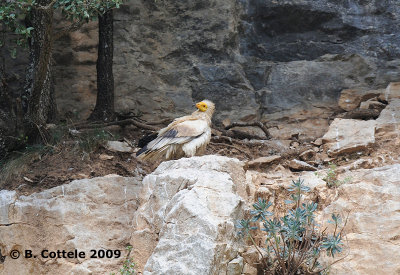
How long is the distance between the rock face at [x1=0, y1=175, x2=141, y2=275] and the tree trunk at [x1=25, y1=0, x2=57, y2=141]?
3.99 feet

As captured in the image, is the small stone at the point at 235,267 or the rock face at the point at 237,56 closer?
the small stone at the point at 235,267

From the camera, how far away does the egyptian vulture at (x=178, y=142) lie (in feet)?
23.0

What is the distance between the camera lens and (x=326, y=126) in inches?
368

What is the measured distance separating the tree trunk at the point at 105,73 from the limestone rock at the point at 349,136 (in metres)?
3.41

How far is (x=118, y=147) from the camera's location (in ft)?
26.5

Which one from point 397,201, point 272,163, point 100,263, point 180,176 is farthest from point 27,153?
point 397,201

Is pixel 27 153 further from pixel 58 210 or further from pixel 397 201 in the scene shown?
pixel 397 201

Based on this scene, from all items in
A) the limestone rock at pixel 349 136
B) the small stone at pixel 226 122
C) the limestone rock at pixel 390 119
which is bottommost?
the small stone at pixel 226 122

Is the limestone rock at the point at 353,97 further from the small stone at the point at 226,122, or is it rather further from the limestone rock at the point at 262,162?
the limestone rock at the point at 262,162

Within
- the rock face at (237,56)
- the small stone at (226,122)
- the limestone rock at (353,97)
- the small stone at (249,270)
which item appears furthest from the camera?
the rock face at (237,56)

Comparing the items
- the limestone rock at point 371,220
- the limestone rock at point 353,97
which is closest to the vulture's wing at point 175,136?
the limestone rock at point 371,220

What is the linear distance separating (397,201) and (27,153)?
4.67m

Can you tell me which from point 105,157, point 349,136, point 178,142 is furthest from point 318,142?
point 105,157

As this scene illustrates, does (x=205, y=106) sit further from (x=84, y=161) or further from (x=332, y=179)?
(x=332, y=179)
